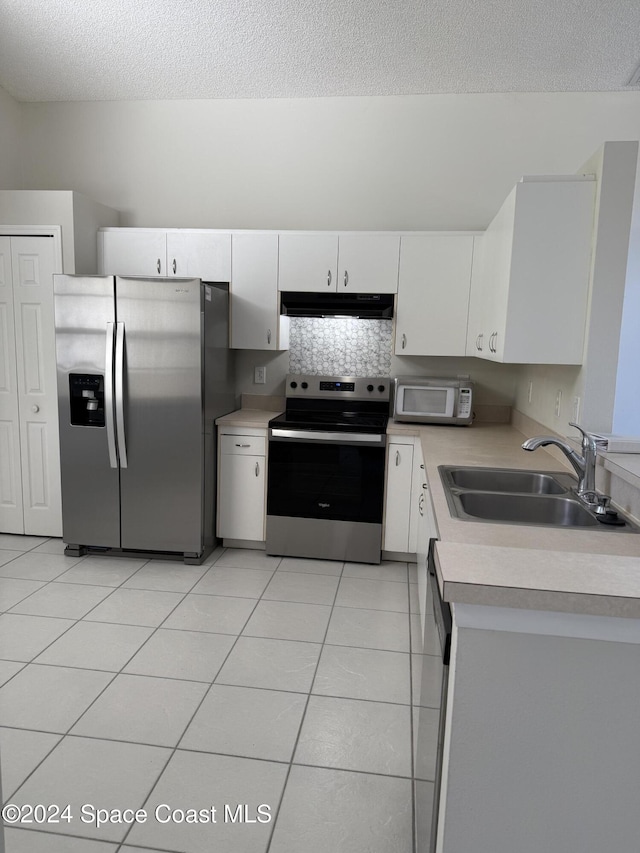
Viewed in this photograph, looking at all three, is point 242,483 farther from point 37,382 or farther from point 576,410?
point 576,410

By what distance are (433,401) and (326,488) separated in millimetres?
888

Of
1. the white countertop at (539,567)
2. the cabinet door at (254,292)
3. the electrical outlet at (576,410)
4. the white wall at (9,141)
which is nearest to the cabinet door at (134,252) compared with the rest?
the cabinet door at (254,292)

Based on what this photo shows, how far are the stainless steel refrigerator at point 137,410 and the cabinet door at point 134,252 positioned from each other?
1.76 ft

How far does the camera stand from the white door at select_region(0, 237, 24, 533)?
383 centimetres

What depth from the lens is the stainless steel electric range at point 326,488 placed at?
3.65 metres

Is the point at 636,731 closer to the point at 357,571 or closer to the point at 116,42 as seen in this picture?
the point at 357,571

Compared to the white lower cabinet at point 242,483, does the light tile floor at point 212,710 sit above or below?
below

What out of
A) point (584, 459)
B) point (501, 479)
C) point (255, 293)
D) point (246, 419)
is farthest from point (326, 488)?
point (584, 459)

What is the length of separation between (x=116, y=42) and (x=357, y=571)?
3405 mm

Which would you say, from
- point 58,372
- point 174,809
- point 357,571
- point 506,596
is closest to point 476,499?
point 506,596

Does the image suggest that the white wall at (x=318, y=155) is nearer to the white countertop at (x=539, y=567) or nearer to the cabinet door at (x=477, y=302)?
the cabinet door at (x=477, y=302)

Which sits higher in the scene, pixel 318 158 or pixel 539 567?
pixel 318 158

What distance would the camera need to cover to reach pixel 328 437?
143 inches

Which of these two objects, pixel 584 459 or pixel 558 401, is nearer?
pixel 584 459
